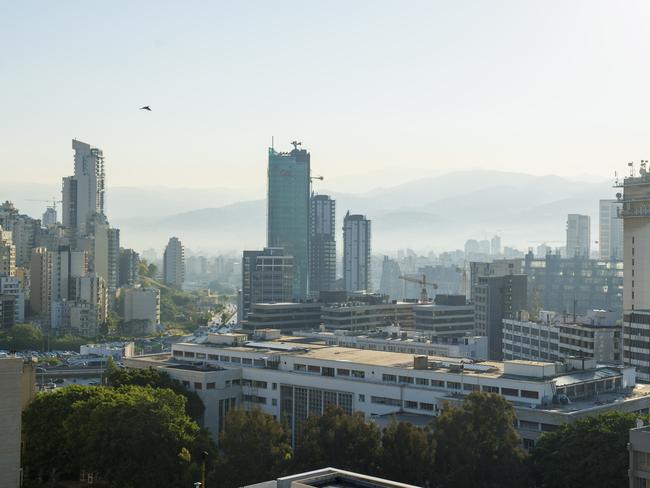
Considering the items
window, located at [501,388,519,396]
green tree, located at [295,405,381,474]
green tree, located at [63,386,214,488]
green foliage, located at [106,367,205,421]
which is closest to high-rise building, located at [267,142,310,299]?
green foliage, located at [106,367,205,421]

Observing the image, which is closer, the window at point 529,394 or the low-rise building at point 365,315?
the window at point 529,394

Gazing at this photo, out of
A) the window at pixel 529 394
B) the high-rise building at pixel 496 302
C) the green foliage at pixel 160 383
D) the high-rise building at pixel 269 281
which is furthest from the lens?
the high-rise building at pixel 269 281

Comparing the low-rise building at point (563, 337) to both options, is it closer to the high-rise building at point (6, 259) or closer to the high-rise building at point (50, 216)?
the high-rise building at point (6, 259)

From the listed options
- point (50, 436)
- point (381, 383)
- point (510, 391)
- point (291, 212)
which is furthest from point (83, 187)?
point (510, 391)

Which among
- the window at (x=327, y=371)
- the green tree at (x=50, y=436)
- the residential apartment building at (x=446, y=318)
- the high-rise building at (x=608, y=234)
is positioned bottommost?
the green tree at (x=50, y=436)

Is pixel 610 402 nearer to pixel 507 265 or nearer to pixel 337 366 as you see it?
pixel 337 366

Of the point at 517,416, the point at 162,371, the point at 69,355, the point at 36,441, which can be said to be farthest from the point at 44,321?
the point at 517,416

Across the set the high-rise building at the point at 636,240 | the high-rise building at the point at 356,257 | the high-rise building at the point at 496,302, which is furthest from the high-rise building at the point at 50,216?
the high-rise building at the point at 636,240

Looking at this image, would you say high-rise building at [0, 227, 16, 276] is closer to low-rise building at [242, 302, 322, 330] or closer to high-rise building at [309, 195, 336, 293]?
low-rise building at [242, 302, 322, 330]
